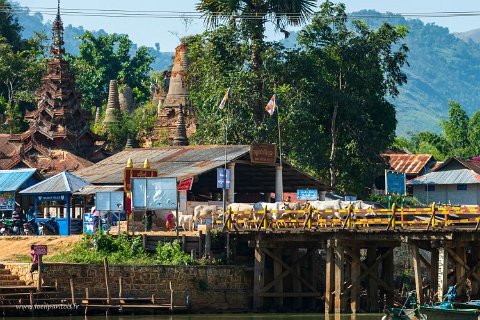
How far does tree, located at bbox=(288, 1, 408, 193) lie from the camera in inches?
3002

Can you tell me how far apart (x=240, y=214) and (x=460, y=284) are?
10580 mm

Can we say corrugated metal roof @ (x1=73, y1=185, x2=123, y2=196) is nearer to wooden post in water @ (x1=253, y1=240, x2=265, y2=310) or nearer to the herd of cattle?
the herd of cattle

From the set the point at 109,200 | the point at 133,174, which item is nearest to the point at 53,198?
the point at 109,200

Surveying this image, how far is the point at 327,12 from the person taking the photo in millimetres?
78000

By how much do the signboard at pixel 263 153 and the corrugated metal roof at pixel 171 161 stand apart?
0.45 metres

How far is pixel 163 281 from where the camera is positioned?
51.2 metres

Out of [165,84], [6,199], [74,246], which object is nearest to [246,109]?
[6,199]

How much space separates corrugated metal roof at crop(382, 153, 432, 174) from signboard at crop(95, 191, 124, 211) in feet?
138

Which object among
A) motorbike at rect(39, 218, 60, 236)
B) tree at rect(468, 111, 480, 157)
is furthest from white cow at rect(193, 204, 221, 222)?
tree at rect(468, 111, 480, 157)

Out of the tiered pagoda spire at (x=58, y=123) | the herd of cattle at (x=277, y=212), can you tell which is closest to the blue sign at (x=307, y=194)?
the herd of cattle at (x=277, y=212)

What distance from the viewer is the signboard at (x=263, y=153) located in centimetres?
6200

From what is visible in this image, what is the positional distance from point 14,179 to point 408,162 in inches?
1630

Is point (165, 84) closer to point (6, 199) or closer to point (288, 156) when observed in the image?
point (288, 156)

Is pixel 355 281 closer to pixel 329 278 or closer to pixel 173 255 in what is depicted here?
pixel 329 278
